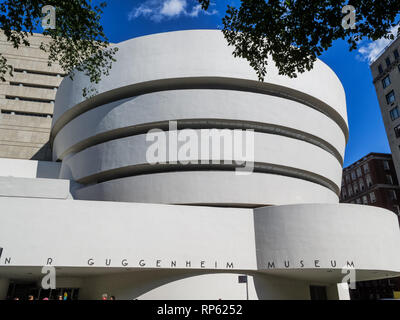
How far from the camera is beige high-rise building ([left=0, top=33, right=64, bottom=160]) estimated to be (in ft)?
106

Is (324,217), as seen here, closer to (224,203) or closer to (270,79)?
(224,203)

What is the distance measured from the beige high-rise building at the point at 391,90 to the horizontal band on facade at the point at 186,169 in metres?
24.1

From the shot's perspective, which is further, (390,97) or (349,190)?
(349,190)

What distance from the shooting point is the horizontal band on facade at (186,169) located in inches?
774

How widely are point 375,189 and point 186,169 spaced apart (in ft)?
134

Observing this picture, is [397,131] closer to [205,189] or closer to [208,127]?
[208,127]

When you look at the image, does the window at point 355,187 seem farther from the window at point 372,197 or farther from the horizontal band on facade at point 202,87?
the horizontal band on facade at point 202,87

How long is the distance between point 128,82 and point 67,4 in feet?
40.1

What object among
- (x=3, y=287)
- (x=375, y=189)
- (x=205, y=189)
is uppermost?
(x=375, y=189)

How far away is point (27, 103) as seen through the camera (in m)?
34.8

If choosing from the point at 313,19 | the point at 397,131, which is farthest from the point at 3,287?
the point at 397,131

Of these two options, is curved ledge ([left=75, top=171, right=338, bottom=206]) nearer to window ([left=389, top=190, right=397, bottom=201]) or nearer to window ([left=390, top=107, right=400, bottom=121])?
window ([left=390, top=107, right=400, bottom=121])

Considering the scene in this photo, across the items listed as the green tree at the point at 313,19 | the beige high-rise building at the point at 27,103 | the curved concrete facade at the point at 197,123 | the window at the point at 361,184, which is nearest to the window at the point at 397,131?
the window at the point at 361,184
